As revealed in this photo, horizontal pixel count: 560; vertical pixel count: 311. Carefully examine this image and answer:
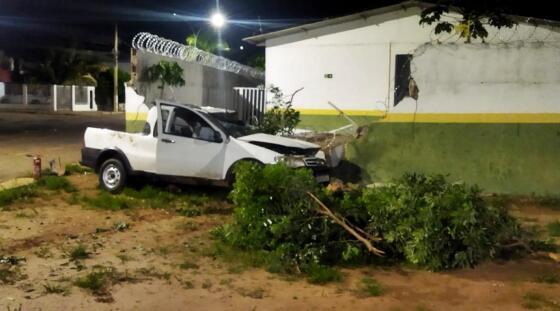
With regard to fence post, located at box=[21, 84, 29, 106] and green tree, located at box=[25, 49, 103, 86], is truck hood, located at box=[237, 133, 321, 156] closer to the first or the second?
fence post, located at box=[21, 84, 29, 106]

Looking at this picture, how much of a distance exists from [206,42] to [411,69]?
21.8 m

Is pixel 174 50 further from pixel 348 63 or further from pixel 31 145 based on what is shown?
pixel 31 145

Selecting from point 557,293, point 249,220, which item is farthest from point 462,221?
point 249,220

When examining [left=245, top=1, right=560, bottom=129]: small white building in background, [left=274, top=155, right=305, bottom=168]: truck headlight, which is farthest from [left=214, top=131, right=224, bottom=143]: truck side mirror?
[left=245, top=1, right=560, bottom=129]: small white building in background

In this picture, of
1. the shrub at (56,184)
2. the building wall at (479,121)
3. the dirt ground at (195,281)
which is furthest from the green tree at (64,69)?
the dirt ground at (195,281)

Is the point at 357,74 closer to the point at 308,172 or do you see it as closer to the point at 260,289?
the point at 308,172

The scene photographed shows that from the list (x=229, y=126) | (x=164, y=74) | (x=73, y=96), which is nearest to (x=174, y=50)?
(x=164, y=74)

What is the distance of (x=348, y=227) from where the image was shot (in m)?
6.97

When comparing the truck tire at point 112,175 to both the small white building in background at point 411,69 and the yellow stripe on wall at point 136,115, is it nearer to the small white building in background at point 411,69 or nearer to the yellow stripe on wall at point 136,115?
the yellow stripe on wall at point 136,115

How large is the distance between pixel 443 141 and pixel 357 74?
3.13 metres

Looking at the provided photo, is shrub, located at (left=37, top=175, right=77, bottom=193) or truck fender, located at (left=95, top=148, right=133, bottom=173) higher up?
truck fender, located at (left=95, top=148, right=133, bottom=173)

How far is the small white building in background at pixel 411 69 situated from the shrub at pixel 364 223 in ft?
15.3

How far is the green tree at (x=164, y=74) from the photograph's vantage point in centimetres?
1366

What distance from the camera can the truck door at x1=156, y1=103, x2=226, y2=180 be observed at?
10180mm
